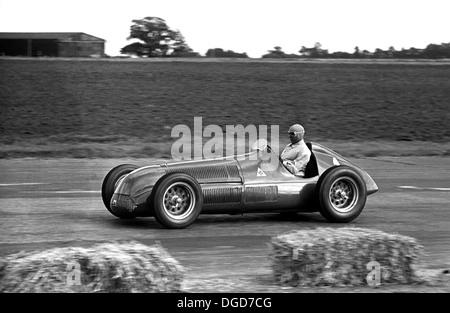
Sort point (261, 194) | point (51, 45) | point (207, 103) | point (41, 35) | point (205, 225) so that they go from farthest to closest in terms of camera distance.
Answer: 1. point (51, 45)
2. point (41, 35)
3. point (207, 103)
4. point (205, 225)
5. point (261, 194)

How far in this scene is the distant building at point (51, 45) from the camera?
37.1 meters

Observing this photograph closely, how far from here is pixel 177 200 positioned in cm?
1003

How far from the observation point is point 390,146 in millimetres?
25734

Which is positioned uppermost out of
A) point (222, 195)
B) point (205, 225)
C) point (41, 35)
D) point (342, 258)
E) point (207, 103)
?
point (41, 35)

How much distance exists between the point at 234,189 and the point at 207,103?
21.0 meters

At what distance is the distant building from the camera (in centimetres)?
3706

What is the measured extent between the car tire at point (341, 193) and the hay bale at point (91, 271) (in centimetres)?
418

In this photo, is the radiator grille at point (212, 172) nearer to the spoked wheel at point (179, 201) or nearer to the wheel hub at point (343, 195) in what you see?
the spoked wheel at point (179, 201)

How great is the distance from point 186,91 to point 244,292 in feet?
85.8

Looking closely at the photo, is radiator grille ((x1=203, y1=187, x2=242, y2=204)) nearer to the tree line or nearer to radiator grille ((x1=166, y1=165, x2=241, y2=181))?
radiator grille ((x1=166, y1=165, x2=241, y2=181))

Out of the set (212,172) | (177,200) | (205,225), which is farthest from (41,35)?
(177,200)

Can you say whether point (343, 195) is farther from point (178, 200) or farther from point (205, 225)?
point (178, 200)
